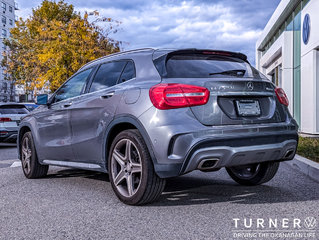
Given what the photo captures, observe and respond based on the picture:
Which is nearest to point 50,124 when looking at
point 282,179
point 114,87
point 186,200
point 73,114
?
point 73,114

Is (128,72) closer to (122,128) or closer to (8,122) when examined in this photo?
(122,128)

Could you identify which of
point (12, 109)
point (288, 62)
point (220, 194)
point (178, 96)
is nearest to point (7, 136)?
point (12, 109)

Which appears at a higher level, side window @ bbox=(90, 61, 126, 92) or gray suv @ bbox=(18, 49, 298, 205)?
side window @ bbox=(90, 61, 126, 92)

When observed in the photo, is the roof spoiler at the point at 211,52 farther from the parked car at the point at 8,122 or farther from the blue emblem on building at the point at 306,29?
the blue emblem on building at the point at 306,29

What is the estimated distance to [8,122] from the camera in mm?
14094

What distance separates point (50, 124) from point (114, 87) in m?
1.65

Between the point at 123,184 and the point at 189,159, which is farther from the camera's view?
the point at 123,184

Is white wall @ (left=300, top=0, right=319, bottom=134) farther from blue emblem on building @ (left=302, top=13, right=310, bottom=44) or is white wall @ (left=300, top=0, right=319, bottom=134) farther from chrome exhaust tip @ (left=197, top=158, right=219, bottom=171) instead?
chrome exhaust tip @ (left=197, top=158, right=219, bottom=171)

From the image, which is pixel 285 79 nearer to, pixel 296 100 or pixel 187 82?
pixel 296 100

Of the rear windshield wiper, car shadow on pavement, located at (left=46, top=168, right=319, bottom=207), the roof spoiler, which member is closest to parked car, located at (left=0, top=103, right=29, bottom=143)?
car shadow on pavement, located at (left=46, top=168, right=319, bottom=207)

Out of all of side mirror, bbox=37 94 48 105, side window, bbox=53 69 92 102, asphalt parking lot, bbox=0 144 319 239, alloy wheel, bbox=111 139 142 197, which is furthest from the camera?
side mirror, bbox=37 94 48 105

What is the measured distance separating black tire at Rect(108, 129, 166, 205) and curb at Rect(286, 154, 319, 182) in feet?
9.78

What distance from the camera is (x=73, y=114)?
5.68 metres

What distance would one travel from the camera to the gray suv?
165 inches
